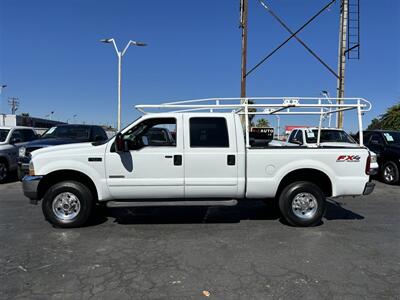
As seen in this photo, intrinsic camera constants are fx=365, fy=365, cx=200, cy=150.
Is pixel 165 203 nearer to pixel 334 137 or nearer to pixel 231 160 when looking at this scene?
pixel 231 160

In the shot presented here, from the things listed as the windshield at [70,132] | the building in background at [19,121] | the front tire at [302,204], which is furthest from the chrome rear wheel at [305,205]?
the building in background at [19,121]

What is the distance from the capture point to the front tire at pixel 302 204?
19.9 feet

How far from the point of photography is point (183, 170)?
5.87 metres

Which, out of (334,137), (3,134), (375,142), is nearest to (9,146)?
(3,134)

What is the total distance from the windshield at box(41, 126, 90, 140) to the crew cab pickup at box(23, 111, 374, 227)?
5.77 m

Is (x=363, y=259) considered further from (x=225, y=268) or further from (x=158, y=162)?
(x=158, y=162)

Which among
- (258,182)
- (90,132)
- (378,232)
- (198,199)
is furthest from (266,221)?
(90,132)

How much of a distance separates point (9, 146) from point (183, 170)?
8.00 m

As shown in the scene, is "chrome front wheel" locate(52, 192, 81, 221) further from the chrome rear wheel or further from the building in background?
Answer: the building in background

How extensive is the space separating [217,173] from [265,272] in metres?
2.04

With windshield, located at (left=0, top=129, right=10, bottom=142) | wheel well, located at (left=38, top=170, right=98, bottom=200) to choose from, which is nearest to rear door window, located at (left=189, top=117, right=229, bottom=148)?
wheel well, located at (left=38, top=170, right=98, bottom=200)

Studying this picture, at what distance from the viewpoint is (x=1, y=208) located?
752cm

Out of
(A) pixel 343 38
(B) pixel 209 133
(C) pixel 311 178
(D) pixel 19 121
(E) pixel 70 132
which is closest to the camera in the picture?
(B) pixel 209 133

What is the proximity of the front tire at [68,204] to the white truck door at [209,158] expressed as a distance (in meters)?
1.63
